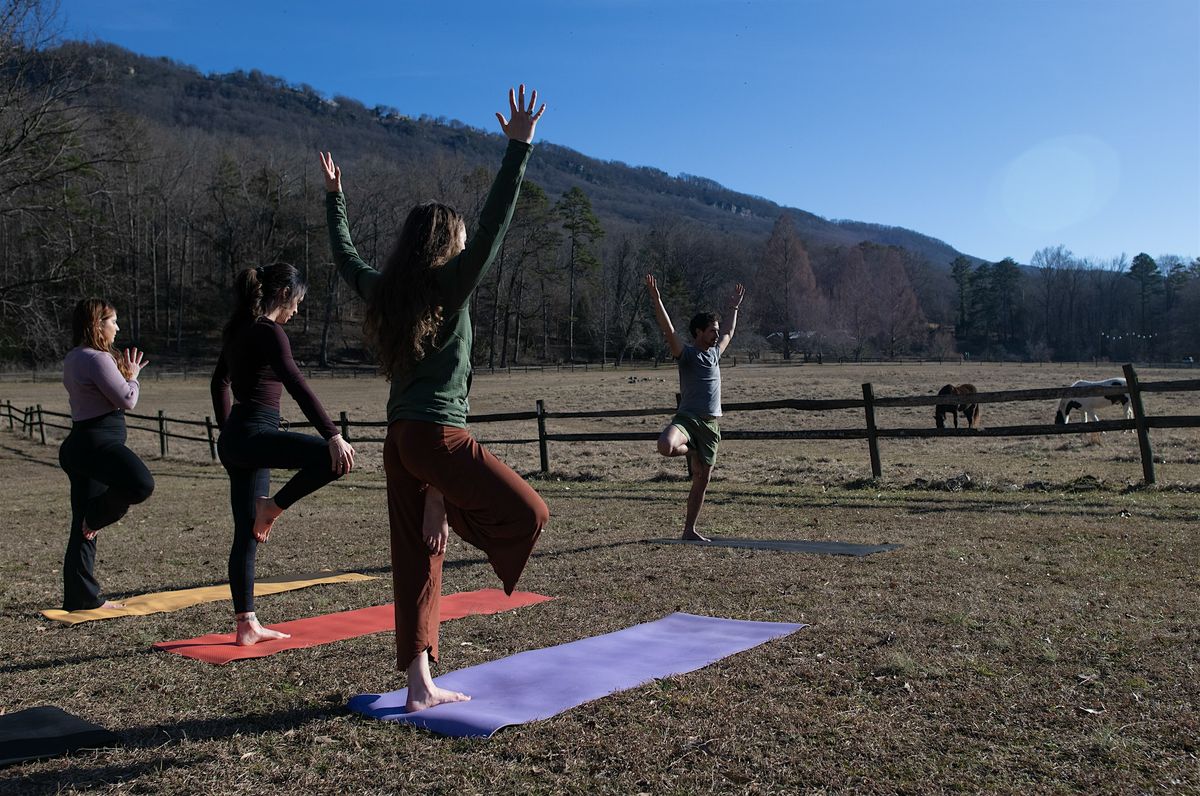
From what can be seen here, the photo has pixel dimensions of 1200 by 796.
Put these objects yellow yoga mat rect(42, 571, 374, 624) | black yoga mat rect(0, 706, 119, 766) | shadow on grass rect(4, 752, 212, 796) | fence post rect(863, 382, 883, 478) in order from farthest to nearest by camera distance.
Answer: fence post rect(863, 382, 883, 478)
yellow yoga mat rect(42, 571, 374, 624)
black yoga mat rect(0, 706, 119, 766)
shadow on grass rect(4, 752, 212, 796)

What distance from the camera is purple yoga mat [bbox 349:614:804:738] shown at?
129 inches

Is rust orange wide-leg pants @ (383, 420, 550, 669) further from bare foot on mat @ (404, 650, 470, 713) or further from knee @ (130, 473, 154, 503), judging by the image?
knee @ (130, 473, 154, 503)

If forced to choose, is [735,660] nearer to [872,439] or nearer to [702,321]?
[702,321]

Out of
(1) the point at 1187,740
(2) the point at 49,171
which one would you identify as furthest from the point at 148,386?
(1) the point at 1187,740

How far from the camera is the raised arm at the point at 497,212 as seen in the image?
10.2ft

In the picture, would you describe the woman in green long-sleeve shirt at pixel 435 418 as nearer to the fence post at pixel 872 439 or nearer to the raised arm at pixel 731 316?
the raised arm at pixel 731 316

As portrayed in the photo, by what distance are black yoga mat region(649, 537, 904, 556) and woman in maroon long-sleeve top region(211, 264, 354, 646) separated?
3778 mm

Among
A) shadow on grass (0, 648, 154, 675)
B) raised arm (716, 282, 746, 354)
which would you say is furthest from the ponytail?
raised arm (716, 282, 746, 354)

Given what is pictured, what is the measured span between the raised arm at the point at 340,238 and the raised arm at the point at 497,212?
430 millimetres

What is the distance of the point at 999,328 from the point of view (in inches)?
4038

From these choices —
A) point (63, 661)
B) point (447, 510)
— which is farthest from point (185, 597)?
point (447, 510)

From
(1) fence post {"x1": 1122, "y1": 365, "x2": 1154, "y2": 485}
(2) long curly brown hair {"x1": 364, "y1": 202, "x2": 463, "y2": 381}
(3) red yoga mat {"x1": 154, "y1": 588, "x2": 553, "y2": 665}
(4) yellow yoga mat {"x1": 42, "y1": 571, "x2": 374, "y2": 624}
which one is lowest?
(4) yellow yoga mat {"x1": 42, "y1": 571, "x2": 374, "y2": 624}

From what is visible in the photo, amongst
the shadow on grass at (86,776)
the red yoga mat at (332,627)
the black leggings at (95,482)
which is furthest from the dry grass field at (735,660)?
the black leggings at (95,482)

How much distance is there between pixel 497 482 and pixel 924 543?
5070 mm
